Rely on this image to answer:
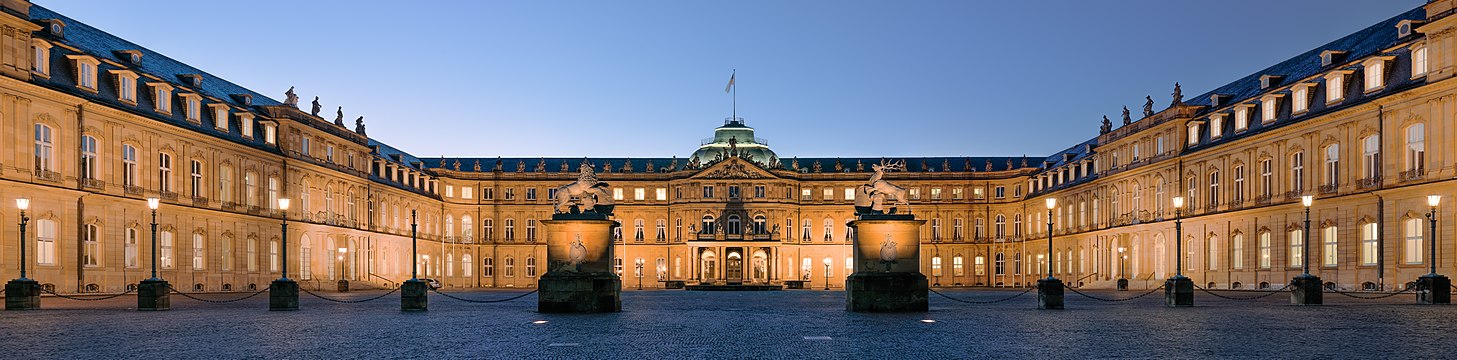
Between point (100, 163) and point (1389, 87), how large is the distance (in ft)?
173

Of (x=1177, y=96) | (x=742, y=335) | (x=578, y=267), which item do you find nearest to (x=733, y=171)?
(x=1177, y=96)

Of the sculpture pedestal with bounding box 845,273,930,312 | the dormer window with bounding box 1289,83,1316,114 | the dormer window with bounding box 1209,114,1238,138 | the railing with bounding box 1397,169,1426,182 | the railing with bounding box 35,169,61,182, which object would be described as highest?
the dormer window with bounding box 1289,83,1316,114

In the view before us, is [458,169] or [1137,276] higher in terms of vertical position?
[458,169]

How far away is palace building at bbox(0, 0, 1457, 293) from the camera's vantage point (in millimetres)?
49844

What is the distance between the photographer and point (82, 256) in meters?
52.0

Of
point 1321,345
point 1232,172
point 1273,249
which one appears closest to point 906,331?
point 1321,345

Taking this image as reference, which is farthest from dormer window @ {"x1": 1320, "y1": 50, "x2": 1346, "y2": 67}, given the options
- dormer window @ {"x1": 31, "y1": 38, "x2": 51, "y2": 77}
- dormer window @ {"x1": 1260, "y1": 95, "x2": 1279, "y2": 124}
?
dormer window @ {"x1": 31, "y1": 38, "x2": 51, "y2": 77}

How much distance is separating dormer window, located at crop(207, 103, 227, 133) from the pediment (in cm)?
5761

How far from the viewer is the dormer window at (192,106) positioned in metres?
62.2

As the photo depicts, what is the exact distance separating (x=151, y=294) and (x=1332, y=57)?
4952 cm

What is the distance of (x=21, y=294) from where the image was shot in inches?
1383

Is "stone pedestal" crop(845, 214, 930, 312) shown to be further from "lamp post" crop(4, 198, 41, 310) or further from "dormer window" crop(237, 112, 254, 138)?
"dormer window" crop(237, 112, 254, 138)

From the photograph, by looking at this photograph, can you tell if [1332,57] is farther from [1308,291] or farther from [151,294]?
[151,294]

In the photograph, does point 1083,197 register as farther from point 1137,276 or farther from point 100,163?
point 100,163
